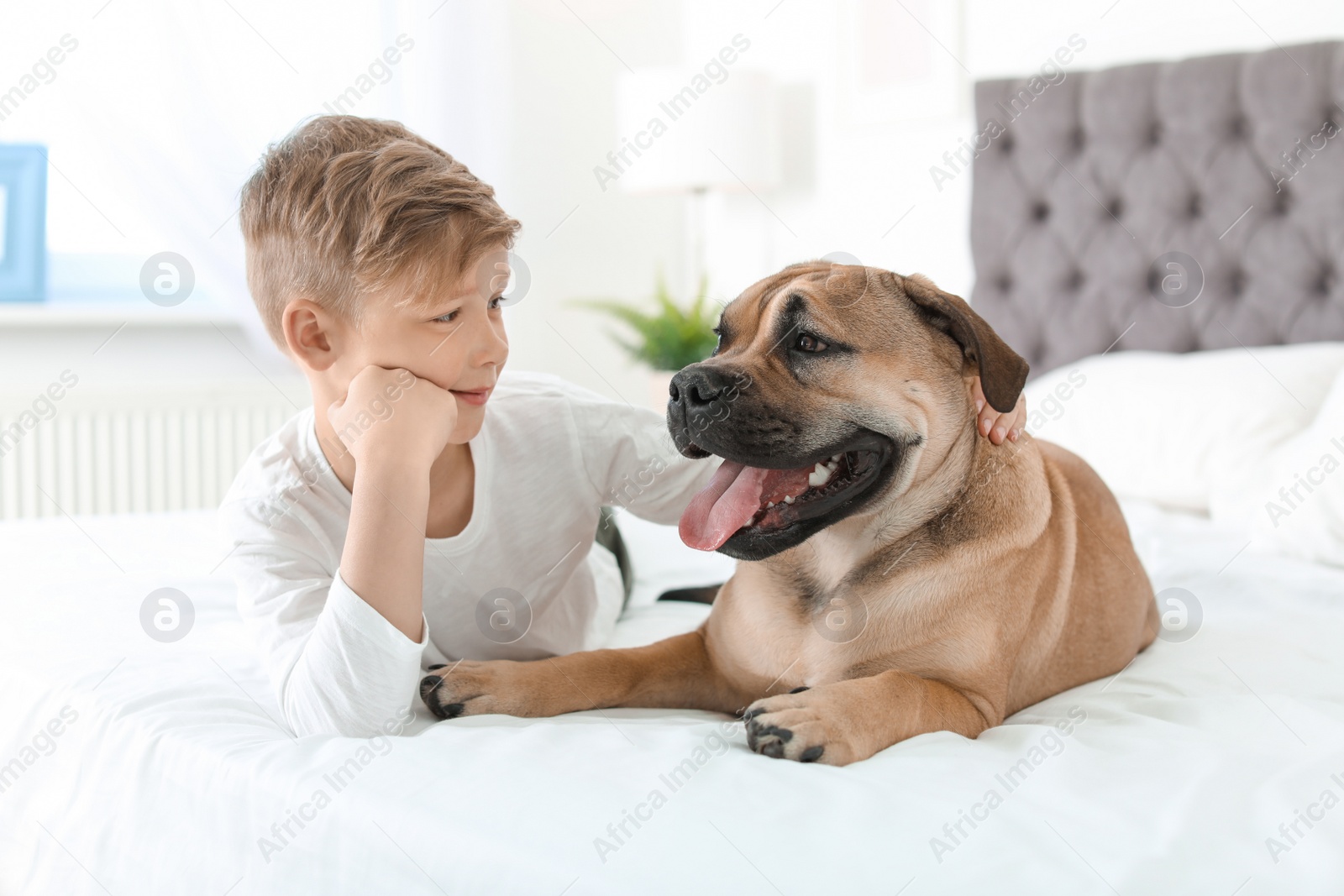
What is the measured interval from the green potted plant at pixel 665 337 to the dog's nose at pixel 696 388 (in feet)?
10.6

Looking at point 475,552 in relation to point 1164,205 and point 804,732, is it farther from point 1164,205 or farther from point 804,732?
point 1164,205

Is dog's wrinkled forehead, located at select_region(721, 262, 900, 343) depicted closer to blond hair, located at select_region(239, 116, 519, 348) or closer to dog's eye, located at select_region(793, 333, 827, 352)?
dog's eye, located at select_region(793, 333, 827, 352)

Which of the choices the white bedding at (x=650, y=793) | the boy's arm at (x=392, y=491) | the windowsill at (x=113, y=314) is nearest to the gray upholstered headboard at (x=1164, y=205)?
the white bedding at (x=650, y=793)

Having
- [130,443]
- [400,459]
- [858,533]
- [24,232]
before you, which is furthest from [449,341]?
[24,232]

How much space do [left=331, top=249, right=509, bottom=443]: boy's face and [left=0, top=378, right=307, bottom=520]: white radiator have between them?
9.32 ft

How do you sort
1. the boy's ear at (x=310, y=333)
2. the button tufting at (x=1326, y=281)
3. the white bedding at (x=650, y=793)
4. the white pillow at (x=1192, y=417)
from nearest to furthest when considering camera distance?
the white bedding at (x=650, y=793)
the boy's ear at (x=310, y=333)
the white pillow at (x=1192, y=417)
the button tufting at (x=1326, y=281)

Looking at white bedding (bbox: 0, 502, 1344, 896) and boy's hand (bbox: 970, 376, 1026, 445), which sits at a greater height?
boy's hand (bbox: 970, 376, 1026, 445)

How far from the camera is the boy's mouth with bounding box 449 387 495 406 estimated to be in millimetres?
1641

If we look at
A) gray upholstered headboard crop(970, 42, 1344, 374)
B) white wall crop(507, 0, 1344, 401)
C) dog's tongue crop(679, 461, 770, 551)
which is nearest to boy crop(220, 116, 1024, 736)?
dog's tongue crop(679, 461, 770, 551)

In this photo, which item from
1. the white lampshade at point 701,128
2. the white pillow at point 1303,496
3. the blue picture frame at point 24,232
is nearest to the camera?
the white pillow at point 1303,496

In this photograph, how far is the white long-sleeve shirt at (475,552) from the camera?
1.35m

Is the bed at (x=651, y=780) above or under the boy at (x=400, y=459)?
under

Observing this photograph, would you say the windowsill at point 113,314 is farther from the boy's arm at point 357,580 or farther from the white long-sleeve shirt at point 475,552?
the boy's arm at point 357,580

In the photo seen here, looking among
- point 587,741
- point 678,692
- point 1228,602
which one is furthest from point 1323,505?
point 587,741
